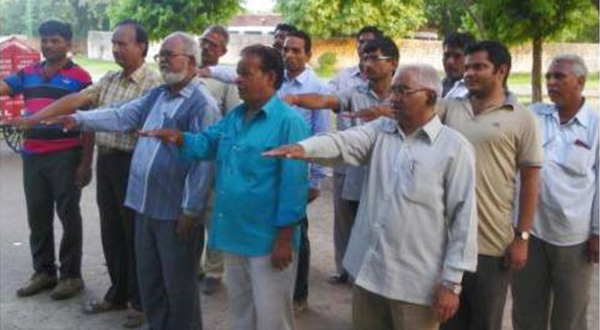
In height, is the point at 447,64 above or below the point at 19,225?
above

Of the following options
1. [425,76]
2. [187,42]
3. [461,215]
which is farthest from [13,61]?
[461,215]

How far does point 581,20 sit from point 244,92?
27.2 ft

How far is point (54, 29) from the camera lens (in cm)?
503

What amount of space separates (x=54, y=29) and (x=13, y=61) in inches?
275

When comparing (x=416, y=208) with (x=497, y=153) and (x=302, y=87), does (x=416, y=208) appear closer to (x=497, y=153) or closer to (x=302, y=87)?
(x=497, y=153)

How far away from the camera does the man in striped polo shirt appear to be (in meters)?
5.09

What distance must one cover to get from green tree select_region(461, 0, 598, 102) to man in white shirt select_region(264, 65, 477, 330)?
7.19 meters

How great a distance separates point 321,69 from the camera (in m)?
34.7

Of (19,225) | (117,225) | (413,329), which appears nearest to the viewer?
(413,329)

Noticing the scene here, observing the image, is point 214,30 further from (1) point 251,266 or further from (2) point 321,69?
(2) point 321,69

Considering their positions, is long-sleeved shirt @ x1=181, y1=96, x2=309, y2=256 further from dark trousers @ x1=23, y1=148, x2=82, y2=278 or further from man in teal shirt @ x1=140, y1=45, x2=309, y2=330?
dark trousers @ x1=23, y1=148, x2=82, y2=278

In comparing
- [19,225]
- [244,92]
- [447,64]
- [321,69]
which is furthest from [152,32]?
[321,69]

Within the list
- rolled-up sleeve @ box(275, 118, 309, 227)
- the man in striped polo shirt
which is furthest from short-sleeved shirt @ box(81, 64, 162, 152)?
rolled-up sleeve @ box(275, 118, 309, 227)

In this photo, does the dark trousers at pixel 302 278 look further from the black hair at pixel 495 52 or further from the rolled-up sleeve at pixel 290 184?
the black hair at pixel 495 52
